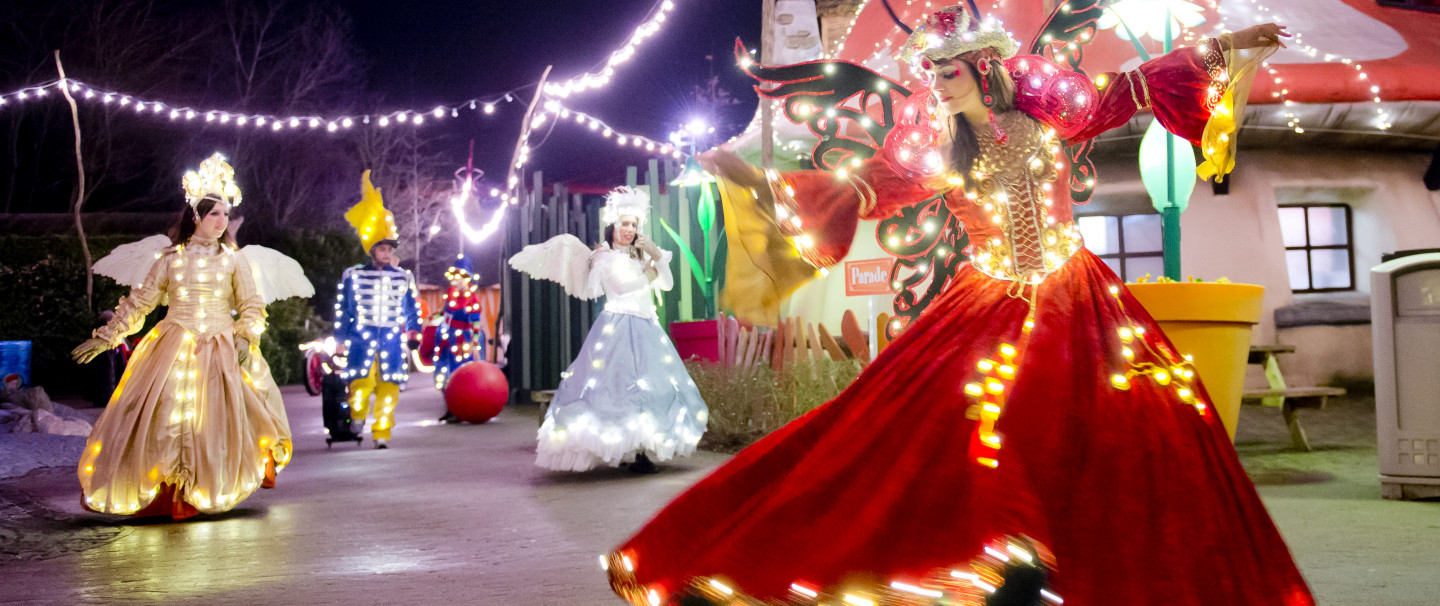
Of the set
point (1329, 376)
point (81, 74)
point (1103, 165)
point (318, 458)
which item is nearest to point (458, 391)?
point (318, 458)

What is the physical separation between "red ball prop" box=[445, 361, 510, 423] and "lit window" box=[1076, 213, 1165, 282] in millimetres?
7003

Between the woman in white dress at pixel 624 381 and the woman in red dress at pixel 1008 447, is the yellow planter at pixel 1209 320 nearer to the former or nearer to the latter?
the woman in red dress at pixel 1008 447

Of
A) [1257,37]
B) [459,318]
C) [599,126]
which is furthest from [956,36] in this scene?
[599,126]

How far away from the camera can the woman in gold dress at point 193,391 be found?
566 cm

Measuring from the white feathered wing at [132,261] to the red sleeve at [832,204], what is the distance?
5004 millimetres

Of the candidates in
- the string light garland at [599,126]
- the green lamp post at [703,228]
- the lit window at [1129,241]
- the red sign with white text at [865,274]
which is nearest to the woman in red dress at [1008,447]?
the red sign with white text at [865,274]

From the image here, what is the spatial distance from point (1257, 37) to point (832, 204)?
134cm

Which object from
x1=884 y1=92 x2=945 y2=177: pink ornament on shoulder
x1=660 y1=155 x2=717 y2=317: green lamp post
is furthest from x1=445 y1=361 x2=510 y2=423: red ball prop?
x1=884 y1=92 x2=945 y2=177: pink ornament on shoulder

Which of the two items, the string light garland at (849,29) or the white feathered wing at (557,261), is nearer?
the white feathered wing at (557,261)

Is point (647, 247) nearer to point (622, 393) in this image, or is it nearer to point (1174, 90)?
point (622, 393)

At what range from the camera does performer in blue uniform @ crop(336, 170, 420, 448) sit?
9.78m

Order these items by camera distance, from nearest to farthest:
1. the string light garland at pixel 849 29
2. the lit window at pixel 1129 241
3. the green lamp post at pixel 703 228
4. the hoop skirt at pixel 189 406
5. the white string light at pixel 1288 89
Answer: the hoop skirt at pixel 189 406 → the white string light at pixel 1288 89 → the green lamp post at pixel 703 228 → the lit window at pixel 1129 241 → the string light garland at pixel 849 29

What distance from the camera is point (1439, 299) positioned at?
548 cm

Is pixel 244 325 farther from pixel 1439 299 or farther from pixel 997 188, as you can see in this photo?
pixel 1439 299
